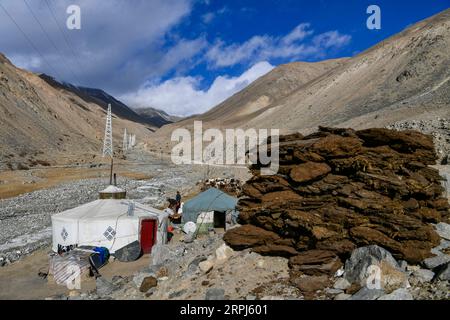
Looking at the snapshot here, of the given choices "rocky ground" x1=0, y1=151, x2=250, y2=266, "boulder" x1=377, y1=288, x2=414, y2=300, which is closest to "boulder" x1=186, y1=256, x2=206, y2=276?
"boulder" x1=377, y1=288, x2=414, y2=300

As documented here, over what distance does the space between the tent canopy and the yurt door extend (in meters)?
4.06

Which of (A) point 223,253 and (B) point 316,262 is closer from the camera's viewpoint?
(B) point 316,262

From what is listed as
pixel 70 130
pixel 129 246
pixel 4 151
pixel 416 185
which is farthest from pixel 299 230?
pixel 70 130

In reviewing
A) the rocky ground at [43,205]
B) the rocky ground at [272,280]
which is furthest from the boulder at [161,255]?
the rocky ground at [43,205]

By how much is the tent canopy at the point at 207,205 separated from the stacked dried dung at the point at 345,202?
32.8 ft

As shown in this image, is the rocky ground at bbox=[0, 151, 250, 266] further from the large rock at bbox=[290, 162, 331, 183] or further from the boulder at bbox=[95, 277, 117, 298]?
the large rock at bbox=[290, 162, 331, 183]

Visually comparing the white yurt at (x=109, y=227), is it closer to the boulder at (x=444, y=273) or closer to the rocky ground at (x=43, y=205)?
the rocky ground at (x=43, y=205)

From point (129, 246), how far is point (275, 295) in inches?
402

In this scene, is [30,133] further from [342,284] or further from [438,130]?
[342,284]

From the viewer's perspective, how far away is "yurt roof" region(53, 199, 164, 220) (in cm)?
1964

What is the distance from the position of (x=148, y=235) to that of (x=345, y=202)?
11.4m

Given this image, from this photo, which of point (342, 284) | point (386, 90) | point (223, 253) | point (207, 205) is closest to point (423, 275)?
point (342, 284)

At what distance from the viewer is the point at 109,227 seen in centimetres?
1922
